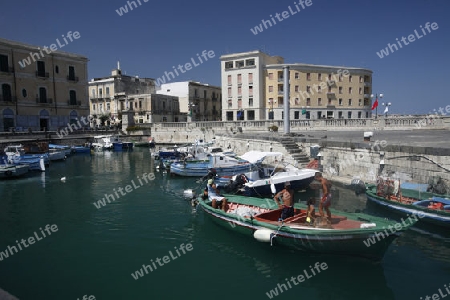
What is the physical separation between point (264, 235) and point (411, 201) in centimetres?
683

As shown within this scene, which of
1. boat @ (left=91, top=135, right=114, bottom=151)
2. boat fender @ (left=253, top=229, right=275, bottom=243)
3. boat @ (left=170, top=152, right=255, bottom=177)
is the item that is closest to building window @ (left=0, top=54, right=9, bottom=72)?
boat @ (left=91, top=135, right=114, bottom=151)

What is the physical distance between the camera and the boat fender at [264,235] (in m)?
9.52

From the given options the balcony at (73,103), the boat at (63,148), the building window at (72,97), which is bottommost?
the boat at (63,148)

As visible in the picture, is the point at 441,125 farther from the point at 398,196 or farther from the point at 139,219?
the point at 139,219

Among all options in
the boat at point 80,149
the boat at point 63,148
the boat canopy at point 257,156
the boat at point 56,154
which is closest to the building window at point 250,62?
the boat at point 80,149

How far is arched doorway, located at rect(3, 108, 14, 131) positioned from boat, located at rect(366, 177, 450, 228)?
1746 inches

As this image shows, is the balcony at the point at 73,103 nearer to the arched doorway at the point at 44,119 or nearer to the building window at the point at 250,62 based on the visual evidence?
the arched doorway at the point at 44,119

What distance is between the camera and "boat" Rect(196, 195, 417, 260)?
8.44m

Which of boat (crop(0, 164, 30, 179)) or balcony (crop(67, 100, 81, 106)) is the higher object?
balcony (crop(67, 100, 81, 106))

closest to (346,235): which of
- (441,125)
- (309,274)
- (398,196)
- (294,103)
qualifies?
(309,274)

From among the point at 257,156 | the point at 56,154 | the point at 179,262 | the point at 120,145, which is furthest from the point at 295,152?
the point at 120,145

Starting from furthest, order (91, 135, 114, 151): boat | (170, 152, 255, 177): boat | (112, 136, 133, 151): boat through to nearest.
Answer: (112, 136, 133, 151): boat, (91, 135, 114, 151): boat, (170, 152, 255, 177): boat

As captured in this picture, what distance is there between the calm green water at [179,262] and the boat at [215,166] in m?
6.62

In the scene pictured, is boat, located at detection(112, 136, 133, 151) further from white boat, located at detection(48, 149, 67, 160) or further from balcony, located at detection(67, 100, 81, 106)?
white boat, located at detection(48, 149, 67, 160)
